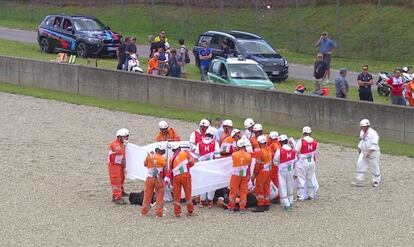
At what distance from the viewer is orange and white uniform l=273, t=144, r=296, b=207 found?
18.6m

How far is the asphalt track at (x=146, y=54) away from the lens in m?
39.0

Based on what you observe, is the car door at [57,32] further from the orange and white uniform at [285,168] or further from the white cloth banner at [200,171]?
the orange and white uniform at [285,168]

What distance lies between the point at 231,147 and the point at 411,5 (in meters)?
30.3

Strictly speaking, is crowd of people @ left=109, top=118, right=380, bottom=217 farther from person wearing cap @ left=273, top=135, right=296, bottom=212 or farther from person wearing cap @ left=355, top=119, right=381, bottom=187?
person wearing cap @ left=355, top=119, right=381, bottom=187

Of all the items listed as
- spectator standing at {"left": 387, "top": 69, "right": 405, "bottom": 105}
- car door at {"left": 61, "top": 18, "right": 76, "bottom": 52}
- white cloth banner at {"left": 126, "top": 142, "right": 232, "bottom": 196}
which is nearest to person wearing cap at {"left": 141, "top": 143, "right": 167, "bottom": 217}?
white cloth banner at {"left": 126, "top": 142, "right": 232, "bottom": 196}

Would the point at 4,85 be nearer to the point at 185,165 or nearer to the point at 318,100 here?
the point at 318,100

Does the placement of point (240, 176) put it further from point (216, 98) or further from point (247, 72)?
point (247, 72)

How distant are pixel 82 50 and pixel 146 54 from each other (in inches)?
173

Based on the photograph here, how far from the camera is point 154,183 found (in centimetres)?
Result: 1747

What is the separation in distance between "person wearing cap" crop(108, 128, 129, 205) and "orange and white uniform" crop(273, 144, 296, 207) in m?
3.10

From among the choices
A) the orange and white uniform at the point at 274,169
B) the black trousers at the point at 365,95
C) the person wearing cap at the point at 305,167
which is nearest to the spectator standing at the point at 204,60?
the black trousers at the point at 365,95

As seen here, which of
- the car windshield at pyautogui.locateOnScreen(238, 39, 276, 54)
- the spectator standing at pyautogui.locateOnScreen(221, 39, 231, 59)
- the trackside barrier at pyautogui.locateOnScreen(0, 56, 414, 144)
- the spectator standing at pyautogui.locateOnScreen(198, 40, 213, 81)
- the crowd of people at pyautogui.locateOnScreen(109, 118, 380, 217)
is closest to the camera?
the crowd of people at pyautogui.locateOnScreen(109, 118, 380, 217)

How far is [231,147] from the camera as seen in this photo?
1900 centimetres

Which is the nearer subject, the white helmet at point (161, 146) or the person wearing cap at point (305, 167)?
the white helmet at point (161, 146)
